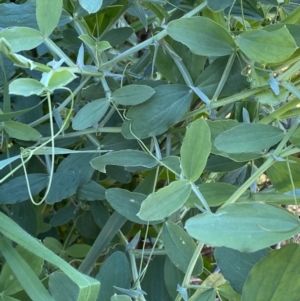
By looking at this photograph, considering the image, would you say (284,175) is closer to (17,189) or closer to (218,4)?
(218,4)

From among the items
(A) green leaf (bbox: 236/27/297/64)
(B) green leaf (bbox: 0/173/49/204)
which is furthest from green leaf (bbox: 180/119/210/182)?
(B) green leaf (bbox: 0/173/49/204)

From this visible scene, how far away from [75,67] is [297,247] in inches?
10.1

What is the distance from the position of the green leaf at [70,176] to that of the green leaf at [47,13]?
0.62ft

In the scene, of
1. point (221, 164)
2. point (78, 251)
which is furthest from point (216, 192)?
point (78, 251)

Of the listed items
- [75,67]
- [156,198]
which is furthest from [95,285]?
[75,67]

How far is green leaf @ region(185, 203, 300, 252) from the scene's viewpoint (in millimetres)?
315

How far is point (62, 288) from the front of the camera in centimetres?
43

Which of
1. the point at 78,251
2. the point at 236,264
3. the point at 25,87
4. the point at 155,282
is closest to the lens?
the point at 25,87

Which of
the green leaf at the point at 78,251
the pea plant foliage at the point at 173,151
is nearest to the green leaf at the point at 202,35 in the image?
the pea plant foliage at the point at 173,151

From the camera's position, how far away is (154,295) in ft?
1.70

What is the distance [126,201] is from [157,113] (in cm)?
10

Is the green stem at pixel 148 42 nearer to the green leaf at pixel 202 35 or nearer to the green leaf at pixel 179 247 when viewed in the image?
the green leaf at pixel 202 35

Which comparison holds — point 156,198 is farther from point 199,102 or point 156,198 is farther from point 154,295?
point 199,102

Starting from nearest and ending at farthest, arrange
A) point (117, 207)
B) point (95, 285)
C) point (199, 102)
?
point (95, 285)
point (117, 207)
point (199, 102)
